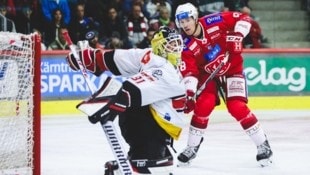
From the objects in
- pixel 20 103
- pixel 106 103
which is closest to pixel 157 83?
pixel 106 103

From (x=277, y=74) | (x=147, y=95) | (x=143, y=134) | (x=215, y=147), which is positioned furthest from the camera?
(x=277, y=74)

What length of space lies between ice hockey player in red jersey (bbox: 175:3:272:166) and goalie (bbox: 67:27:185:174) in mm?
1308

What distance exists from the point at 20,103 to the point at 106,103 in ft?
3.35

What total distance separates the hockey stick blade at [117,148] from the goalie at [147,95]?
74 mm

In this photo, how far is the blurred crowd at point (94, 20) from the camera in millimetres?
10141

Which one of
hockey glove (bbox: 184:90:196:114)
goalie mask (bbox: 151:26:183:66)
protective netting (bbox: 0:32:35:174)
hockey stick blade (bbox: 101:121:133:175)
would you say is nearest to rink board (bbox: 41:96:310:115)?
hockey glove (bbox: 184:90:196:114)

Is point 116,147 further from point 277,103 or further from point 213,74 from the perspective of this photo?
point 277,103

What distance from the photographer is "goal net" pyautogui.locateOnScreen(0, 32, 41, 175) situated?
4789 mm

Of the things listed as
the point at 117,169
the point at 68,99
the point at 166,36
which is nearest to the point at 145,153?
the point at 117,169

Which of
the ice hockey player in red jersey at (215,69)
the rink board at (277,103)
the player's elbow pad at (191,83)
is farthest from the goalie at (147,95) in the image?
the rink board at (277,103)

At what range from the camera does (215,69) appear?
5844mm

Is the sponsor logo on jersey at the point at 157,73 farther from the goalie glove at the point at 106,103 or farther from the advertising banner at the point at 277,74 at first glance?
the advertising banner at the point at 277,74

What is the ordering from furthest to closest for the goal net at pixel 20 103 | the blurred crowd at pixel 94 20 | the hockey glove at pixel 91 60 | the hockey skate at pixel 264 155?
the blurred crowd at pixel 94 20, the hockey skate at pixel 264 155, the goal net at pixel 20 103, the hockey glove at pixel 91 60

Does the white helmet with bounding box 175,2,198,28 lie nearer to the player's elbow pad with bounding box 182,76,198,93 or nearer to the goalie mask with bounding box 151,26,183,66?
the player's elbow pad with bounding box 182,76,198,93
